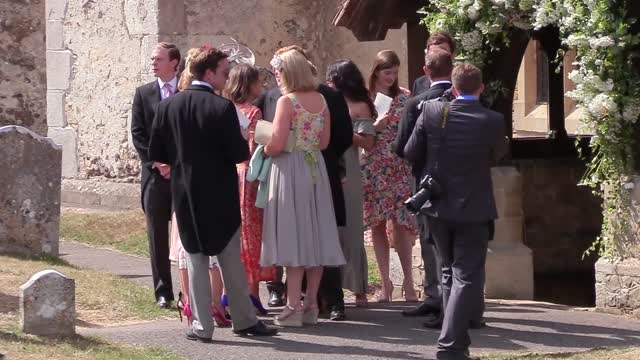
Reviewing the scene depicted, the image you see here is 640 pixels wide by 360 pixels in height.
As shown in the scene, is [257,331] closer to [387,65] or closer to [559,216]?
[387,65]

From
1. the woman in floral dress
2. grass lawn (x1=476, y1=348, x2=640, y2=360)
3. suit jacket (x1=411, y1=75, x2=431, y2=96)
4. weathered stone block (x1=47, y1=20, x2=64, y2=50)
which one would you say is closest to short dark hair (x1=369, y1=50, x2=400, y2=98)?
the woman in floral dress

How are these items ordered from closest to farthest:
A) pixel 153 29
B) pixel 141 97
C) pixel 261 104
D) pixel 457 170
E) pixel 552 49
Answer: pixel 457 170
pixel 261 104
pixel 141 97
pixel 552 49
pixel 153 29

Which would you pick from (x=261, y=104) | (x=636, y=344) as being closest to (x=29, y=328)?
(x=261, y=104)

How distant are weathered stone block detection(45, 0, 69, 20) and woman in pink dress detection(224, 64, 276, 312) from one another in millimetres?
8439

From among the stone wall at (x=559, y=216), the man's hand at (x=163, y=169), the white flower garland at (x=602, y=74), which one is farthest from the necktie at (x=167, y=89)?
the stone wall at (x=559, y=216)

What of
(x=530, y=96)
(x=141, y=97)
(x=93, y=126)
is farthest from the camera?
(x=530, y=96)

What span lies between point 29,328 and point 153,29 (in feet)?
26.5

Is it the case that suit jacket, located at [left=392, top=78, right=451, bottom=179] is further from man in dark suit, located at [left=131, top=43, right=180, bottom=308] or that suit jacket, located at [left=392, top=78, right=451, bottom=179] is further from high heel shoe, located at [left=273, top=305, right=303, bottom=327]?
man in dark suit, located at [left=131, top=43, right=180, bottom=308]

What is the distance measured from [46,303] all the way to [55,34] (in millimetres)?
9593

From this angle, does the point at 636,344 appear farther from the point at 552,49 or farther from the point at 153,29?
the point at 153,29

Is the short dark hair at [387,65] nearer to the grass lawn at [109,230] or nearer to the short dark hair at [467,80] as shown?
the short dark hair at [467,80]

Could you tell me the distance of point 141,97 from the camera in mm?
10016

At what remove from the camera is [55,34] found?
1742cm

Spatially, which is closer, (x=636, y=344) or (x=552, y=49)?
(x=636, y=344)
